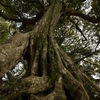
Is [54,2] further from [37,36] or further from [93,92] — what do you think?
[93,92]

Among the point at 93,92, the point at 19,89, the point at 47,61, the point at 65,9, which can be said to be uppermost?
the point at 65,9

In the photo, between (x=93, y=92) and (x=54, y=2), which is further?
(x=54, y=2)

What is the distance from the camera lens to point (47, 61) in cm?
516

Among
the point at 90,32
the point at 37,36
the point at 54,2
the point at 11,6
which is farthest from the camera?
the point at 90,32

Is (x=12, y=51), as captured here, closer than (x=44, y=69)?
Yes

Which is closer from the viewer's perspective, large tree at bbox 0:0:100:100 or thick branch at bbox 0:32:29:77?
large tree at bbox 0:0:100:100

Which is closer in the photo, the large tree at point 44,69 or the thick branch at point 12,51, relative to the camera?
the large tree at point 44,69

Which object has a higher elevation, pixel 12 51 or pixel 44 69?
pixel 12 51

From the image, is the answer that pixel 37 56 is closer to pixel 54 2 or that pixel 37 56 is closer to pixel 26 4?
pixel 54 2

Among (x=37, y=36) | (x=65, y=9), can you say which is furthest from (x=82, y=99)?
(x=65, y=9)

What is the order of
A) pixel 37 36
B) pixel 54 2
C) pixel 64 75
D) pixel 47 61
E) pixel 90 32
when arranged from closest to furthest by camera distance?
pixel 64 75, pixel 47 61, pixel 37 36, pixel 54 2, pixel 90 32

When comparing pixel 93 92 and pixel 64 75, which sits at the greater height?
pixel 64 75

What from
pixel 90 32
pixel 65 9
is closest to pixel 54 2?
pixel 65 9

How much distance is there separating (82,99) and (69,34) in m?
8.54
